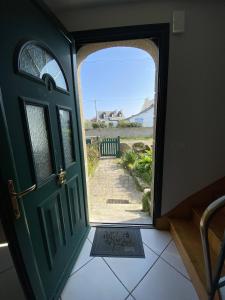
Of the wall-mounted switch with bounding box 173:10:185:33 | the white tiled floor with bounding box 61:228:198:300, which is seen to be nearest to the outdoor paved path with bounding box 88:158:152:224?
the white tiled floor with bounding box 61:228:198:300

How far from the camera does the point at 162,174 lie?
5.88ft

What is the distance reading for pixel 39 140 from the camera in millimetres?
1073

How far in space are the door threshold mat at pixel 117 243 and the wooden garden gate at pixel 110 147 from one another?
2.06m

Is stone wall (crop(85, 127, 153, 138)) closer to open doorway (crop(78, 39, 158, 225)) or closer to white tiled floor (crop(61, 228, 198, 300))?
open doorway (crop(78, 39, 158, 225))

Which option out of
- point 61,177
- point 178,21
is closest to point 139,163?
point 61,177

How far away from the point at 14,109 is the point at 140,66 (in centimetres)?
187

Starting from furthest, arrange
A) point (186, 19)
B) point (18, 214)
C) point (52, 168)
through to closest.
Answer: point (186, 19), point (52, 168), point (18, 214)

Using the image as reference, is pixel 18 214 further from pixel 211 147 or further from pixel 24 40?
pixel 211 147

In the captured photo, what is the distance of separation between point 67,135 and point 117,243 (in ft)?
4.36

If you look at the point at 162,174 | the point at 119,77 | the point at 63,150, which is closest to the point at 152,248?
the point at 162,174

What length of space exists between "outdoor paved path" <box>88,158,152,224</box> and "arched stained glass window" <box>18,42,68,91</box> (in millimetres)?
1662

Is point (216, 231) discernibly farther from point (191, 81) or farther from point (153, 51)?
point (153, 51)

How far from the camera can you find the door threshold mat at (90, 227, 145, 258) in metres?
1.63

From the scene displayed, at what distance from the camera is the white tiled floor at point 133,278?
1.24 m
